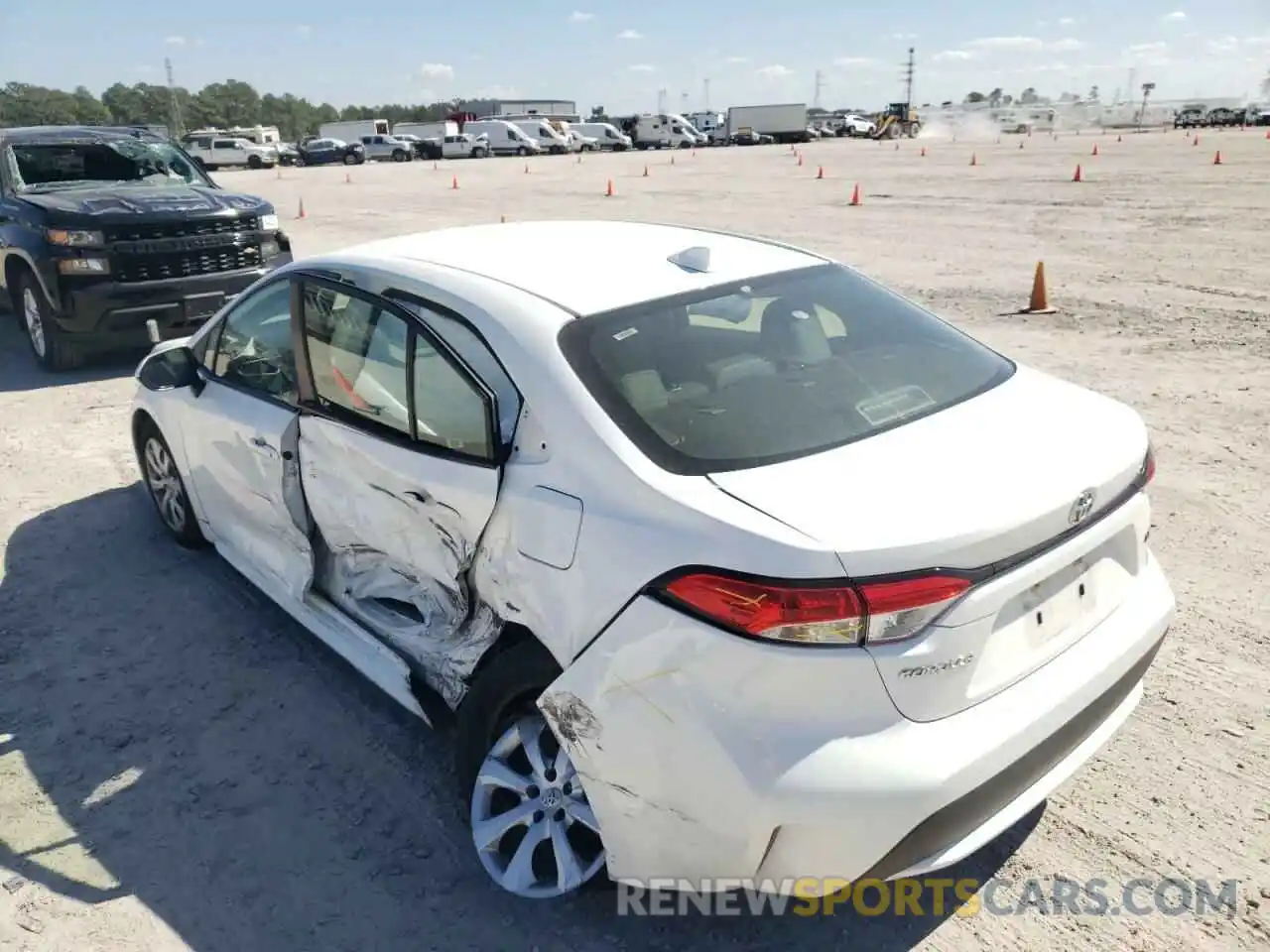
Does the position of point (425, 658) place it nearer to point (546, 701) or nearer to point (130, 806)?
point (546, 701)

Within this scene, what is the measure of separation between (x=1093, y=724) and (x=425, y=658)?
1.96 metres

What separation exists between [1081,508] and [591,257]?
67.9 inches

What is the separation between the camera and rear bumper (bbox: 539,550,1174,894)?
2.06 metres

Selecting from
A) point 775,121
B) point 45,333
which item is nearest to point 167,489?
point 45,333

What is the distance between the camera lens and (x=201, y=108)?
11462 centimetres

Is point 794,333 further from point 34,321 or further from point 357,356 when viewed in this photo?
point 34,321

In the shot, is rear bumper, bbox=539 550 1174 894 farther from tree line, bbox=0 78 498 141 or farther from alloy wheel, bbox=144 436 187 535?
tree line, bbox=0 78 498 141

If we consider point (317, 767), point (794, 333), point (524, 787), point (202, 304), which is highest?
point (794, 333)

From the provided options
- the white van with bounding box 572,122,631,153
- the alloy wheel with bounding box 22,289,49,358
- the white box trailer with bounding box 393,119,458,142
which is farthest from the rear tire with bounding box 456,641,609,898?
the white van with bounding box 572,122,631,153

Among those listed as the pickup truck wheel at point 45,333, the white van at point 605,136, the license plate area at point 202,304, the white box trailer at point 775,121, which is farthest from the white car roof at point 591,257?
the white box trailer at point 775,121

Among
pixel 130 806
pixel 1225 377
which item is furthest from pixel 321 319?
pixel 1225 377

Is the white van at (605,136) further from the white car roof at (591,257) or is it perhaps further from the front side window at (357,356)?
the front side window at (357,356)

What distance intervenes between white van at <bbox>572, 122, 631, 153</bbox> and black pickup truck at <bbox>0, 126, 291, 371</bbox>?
59162mm

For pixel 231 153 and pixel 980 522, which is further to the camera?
pixel 231 153
